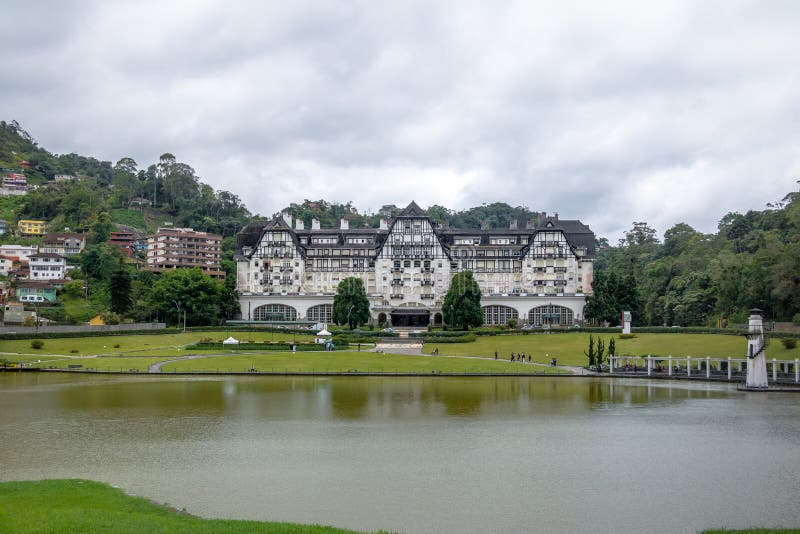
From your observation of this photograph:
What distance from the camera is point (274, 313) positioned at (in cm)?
11988

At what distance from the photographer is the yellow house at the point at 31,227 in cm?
16175

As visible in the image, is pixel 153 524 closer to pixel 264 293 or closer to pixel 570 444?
pixel 570 444

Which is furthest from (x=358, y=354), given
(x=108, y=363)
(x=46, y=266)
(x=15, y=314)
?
(x=46, y=266)

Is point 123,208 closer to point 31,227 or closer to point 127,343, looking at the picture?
point 31,227

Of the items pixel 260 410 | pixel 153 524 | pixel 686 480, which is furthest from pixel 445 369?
pixel 153 524

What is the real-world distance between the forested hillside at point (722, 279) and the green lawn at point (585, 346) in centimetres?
917

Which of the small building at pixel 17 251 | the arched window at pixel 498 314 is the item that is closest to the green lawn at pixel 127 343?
the arched window at pixel 498 314

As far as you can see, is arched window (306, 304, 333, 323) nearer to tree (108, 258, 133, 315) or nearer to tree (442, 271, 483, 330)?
tree (442, 271, 483, 330)

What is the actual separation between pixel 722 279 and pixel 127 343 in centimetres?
7937

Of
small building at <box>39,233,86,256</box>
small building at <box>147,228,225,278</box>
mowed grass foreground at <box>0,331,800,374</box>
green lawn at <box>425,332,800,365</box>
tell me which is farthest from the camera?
small building at <box>147,228,225,278</box>

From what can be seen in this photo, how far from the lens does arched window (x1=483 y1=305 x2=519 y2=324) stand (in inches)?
4606

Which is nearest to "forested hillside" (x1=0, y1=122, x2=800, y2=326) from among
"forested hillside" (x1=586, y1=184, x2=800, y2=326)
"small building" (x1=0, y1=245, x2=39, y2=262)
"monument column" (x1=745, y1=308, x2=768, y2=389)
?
"forested hillside" (x1=586, y1=184, x2=800, y2=326)

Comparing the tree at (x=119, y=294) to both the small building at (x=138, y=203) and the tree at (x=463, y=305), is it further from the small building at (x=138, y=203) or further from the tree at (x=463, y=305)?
the small building at (x=138, y=203)

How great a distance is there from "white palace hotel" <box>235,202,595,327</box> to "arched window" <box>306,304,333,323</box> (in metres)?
0.17
